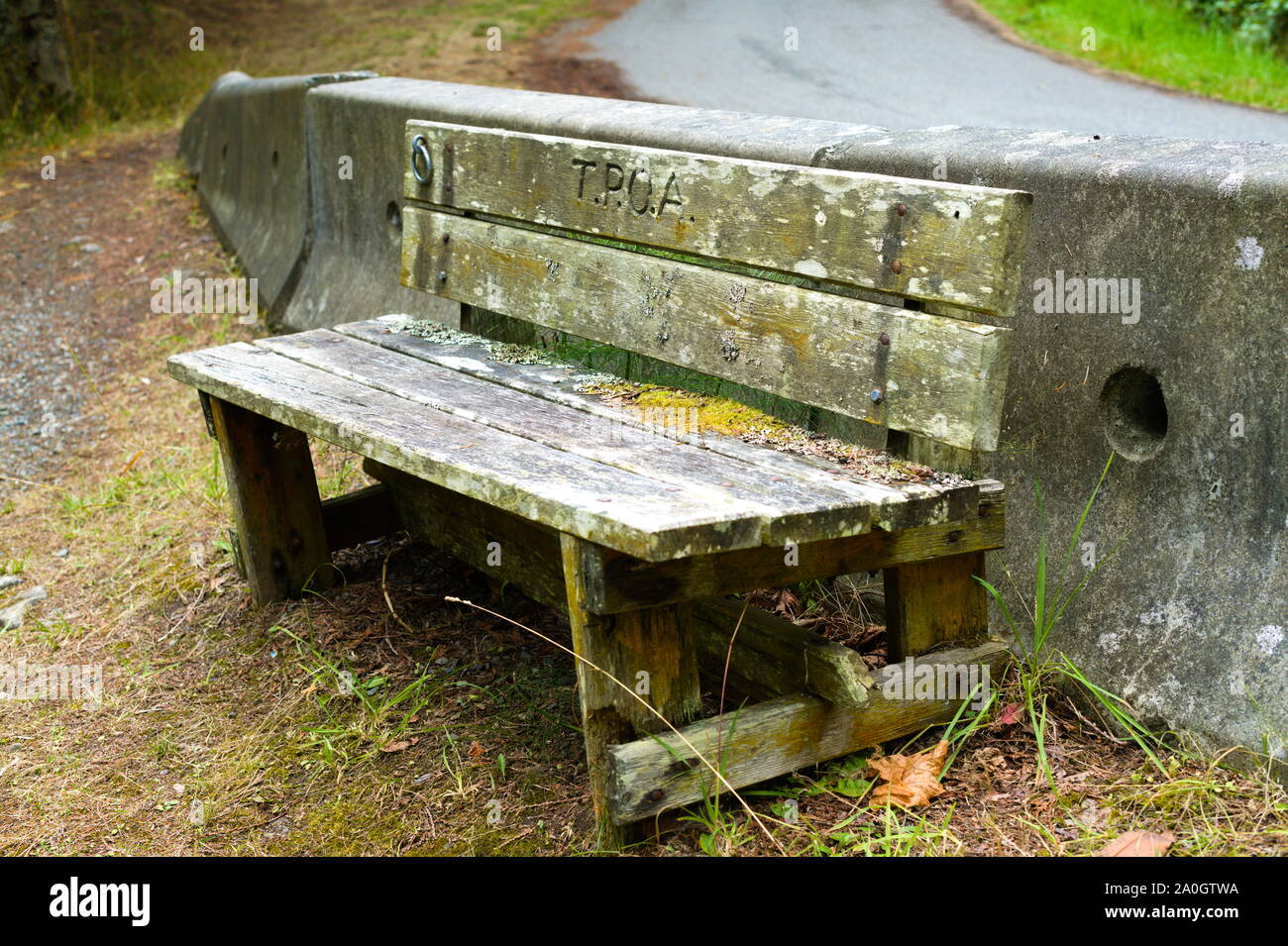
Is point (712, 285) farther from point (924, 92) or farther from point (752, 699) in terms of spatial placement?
point (924, 92)

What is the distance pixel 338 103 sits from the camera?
17.8 feet

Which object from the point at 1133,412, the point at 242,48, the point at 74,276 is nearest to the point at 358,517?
the point at 1133,412

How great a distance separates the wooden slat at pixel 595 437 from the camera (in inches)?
89.1

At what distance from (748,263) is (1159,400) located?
0.92 metres

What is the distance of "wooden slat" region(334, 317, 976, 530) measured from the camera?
2.37 metres

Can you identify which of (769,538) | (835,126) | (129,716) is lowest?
(129,716)

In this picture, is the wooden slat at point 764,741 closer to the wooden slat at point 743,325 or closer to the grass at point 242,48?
the wooden slat at point 743,325

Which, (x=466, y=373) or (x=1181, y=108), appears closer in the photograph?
(x=466, y=373)

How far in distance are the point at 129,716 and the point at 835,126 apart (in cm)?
239

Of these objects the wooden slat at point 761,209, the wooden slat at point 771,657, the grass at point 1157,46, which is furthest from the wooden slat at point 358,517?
the grass at point 1157,46

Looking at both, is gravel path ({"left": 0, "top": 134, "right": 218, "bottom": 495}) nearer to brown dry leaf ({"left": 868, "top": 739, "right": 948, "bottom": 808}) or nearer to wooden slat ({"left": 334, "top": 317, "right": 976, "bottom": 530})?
wooden slat ({"left": 334, "top": 317, "right": 976, "bottom": 530})

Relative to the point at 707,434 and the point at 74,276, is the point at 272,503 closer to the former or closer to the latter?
the point at 707,434

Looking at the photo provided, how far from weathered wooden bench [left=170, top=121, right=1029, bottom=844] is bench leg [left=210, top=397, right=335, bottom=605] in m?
0.25
